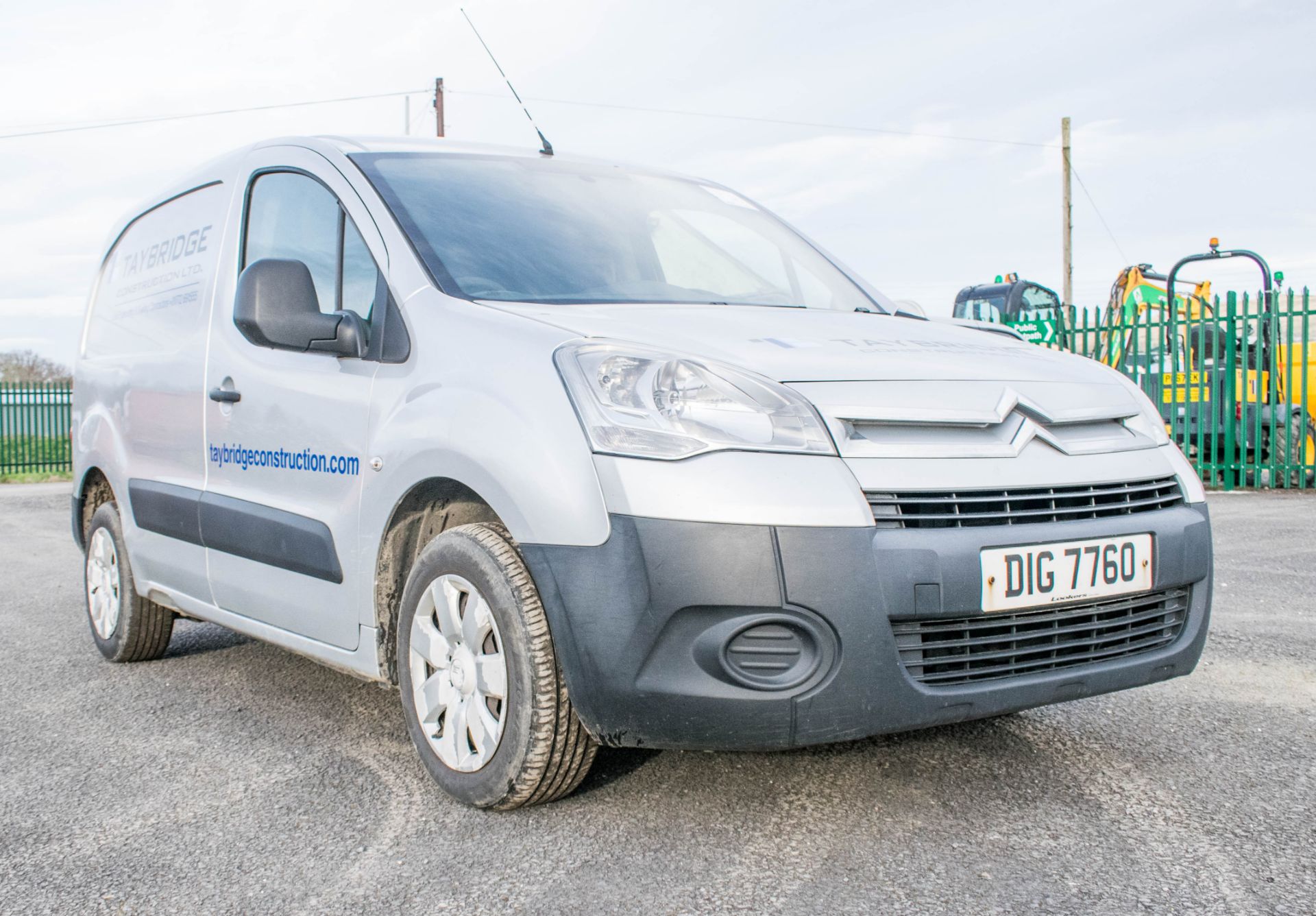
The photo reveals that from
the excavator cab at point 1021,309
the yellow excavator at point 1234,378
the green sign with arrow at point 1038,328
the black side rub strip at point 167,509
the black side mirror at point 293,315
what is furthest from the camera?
the green sign with arrow at point 1038,328

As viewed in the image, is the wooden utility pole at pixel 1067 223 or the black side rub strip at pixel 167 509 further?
the wooden utility pole at pixel 1067 223

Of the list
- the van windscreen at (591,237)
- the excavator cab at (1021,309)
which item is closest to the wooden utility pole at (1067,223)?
the excavator cab at (1021,309)

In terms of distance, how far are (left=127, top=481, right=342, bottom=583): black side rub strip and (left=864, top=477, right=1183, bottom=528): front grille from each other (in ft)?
4.81

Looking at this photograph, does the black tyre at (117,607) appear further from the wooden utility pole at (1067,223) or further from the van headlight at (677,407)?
the wooden utility pole at (1067,223)

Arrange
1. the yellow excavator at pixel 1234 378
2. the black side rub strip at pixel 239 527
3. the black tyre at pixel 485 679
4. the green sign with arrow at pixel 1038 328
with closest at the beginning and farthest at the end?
the black tyre at pixel 485 679, the black side rub strip at pixel 239 527, the yellow excavator at pixel 1234 378, the green sign with arrow at pixel 1038 328

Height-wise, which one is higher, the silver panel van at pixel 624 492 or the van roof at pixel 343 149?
the van roof at pixel 343 149

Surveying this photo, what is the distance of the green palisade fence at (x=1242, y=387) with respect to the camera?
1095 centimetres

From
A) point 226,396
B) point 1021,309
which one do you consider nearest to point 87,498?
point 226,396

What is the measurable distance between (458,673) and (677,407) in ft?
2.70

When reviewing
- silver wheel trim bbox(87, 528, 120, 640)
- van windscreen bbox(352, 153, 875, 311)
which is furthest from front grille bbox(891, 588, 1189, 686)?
silver wheel trim bbox(87, 528, 120, 640)

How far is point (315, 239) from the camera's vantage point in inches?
133

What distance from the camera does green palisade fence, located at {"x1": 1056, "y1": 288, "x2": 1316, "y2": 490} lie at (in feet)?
35.9

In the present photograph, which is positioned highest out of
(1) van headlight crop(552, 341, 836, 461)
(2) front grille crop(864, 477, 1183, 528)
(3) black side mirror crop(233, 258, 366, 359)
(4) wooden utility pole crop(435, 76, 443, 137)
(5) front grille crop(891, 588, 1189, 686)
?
(4) wooden utility pole crop(435, 76, 443, 137)

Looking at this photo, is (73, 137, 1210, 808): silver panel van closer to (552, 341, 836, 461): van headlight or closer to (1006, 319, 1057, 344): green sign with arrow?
(552, 341, 836, 461): van headlight
